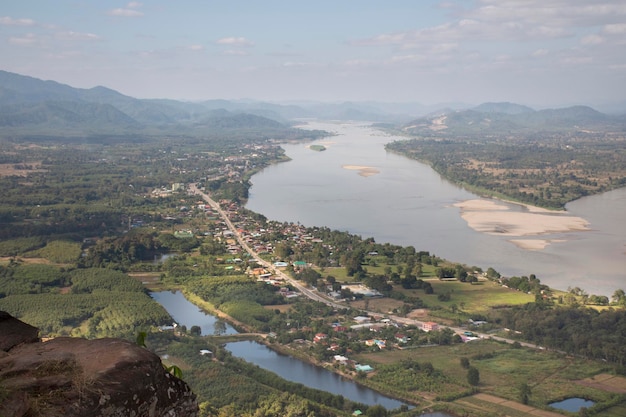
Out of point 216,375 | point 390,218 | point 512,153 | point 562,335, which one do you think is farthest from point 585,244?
point 512,153

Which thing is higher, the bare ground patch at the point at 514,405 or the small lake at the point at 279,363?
the bare ground patch at the point at 514,405

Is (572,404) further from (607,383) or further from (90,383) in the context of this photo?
(90,383)

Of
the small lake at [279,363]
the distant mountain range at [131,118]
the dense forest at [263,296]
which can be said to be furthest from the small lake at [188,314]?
the distant mountain range at [131,118]

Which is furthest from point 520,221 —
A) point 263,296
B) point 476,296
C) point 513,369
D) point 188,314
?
point 188,314

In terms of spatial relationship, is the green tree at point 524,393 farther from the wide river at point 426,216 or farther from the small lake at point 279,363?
the wide river at point 426,216

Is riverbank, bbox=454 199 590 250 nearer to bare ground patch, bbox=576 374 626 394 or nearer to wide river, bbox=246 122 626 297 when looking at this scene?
wide river, bbox=246 122 626 297

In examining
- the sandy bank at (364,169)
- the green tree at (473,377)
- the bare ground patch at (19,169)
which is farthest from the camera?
the sandy bank at (364,169)

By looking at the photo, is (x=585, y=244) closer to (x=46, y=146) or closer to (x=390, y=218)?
(x=390, y=218)

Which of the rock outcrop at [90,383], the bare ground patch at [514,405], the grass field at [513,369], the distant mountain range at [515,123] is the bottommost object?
the bare ground patch at [514,405]
